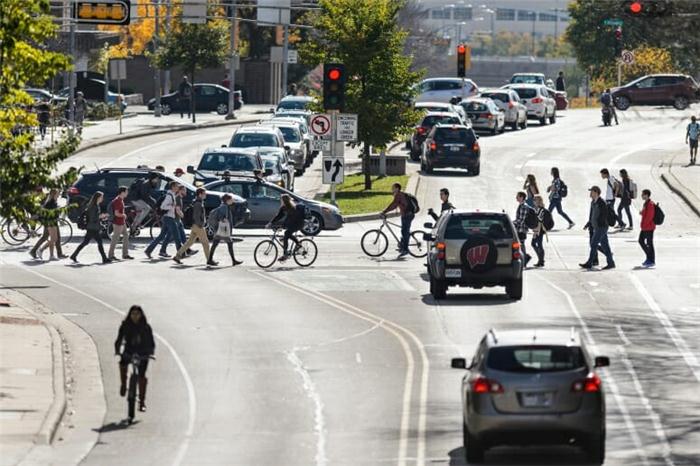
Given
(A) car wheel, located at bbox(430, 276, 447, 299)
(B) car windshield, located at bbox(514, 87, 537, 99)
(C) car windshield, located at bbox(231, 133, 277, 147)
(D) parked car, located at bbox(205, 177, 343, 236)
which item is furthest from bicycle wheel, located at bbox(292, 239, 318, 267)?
(B) car windshield, located at bbox(514, 87, 537, 99)

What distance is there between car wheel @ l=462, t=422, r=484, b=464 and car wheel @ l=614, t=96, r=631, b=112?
6259cm

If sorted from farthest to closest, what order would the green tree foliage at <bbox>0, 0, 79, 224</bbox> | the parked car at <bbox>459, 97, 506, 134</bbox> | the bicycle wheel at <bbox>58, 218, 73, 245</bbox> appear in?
the parked car at <bbox>459, 97, 506, 134</bbox>, the bicycle wheel at <bbox>58, 218, 73, 245</bbox>, the green tree foliage at <bbox>0, 0, 79, 224</bbox>

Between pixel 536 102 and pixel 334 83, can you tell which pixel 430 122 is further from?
pixel 536 102

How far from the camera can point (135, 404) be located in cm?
2286

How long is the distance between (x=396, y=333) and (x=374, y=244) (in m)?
11.0

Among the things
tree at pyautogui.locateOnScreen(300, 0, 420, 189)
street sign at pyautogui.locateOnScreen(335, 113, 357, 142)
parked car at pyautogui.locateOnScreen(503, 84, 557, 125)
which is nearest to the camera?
street sign at pyautogui.locateOnScreen(335, 113, 357, 142)

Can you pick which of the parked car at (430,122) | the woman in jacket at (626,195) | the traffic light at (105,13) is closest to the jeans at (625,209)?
the woman in jacket at (626,195)

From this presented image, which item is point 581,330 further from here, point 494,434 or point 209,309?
point 494,434

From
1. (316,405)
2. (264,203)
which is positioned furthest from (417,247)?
(316,405)

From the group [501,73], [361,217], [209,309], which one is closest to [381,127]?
[361,217]

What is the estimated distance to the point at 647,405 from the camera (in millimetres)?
23250

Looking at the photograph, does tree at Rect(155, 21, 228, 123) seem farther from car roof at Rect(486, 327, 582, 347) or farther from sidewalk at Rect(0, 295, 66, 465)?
car roof at Rect(486, 327, 582, 347)

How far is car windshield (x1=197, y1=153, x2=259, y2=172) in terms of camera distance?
1932 inches

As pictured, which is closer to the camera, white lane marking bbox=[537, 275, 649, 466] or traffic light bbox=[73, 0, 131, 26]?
white lane marking bbox=[537, 275, 649, 466]
